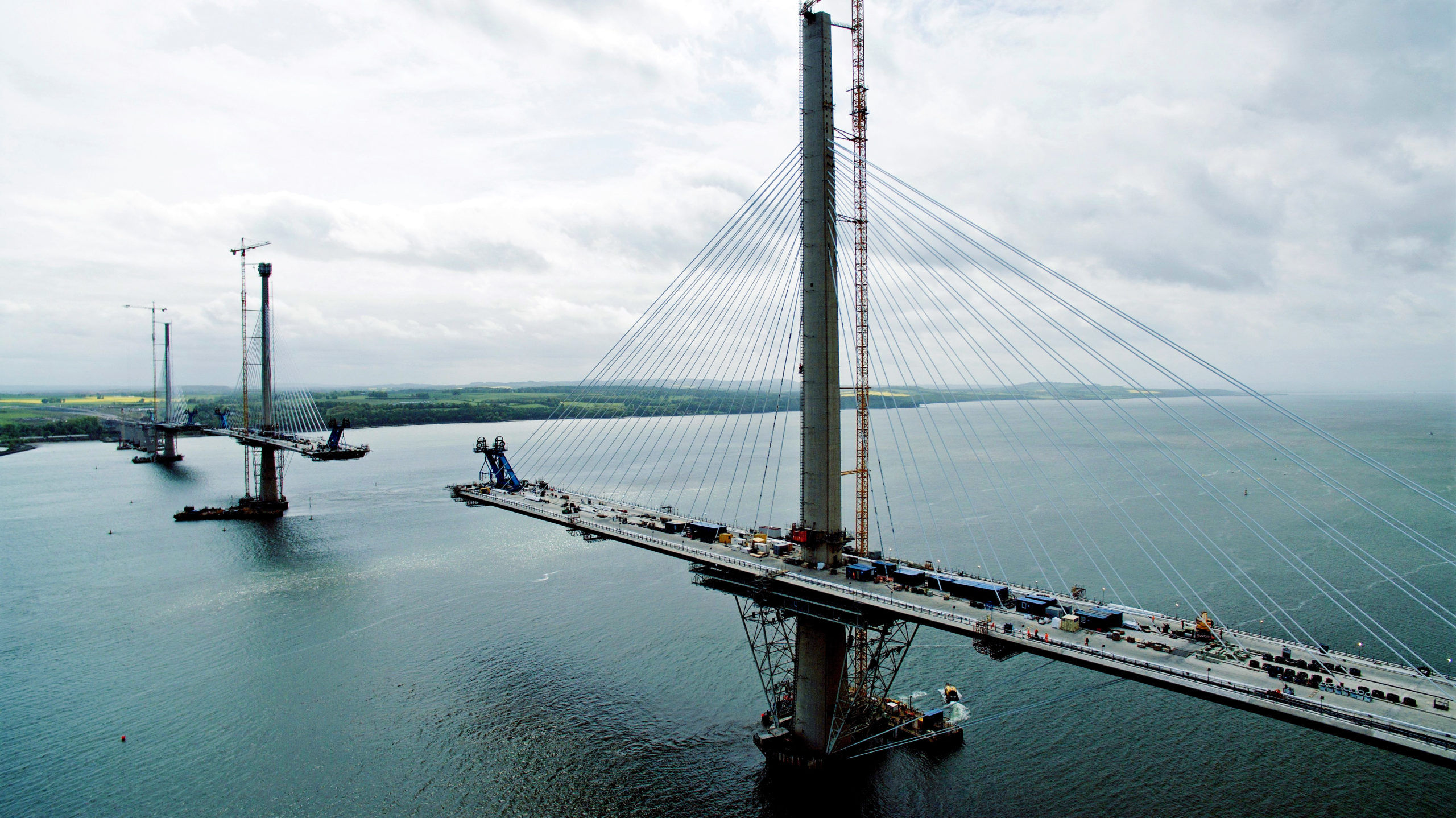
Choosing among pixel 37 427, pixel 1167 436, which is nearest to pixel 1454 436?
pixel 1167 436

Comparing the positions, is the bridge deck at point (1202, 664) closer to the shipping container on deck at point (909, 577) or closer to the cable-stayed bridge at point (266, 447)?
the shipping container on deck at point (909, 577)

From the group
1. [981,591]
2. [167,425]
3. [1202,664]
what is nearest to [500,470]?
[981,591]

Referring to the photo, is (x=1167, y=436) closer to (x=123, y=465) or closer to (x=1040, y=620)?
(x=1040, y=620)

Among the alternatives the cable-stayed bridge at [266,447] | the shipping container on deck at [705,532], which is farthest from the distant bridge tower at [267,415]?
the shipping container on deck at [705,532]

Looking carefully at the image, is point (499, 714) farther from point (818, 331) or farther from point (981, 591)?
point (818, 331)

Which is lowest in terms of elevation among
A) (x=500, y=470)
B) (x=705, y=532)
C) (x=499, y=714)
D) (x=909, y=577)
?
(x=499, y=714)
